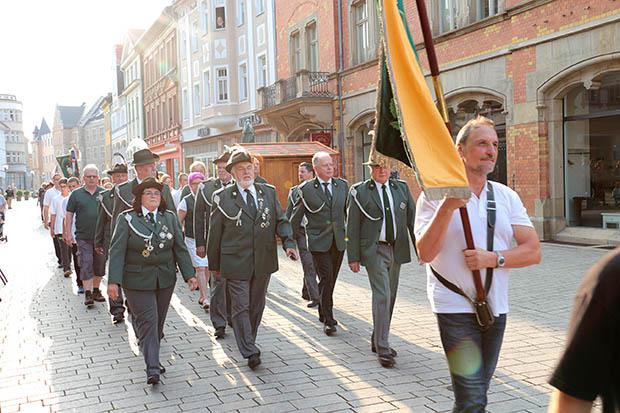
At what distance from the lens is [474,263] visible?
10.5 feet

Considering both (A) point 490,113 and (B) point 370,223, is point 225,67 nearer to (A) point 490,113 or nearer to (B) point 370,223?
(A) point 490,113

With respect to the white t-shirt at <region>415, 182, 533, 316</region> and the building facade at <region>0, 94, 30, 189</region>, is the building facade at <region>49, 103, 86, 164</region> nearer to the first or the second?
the building facade at <region>0, 94, 30, 189</region>

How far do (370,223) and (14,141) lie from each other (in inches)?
4991

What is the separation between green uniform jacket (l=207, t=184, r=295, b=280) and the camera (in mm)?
6137

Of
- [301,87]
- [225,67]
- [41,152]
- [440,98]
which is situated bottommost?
[440,98]

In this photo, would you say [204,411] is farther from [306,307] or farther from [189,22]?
[189,22]

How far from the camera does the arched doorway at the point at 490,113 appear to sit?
15.8 metres

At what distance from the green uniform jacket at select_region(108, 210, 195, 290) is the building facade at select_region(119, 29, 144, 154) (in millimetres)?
47176

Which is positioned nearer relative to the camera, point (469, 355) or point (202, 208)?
point (469, 355)

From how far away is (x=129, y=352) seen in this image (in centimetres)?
662

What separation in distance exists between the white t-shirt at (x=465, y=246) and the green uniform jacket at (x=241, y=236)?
2932 millimetres

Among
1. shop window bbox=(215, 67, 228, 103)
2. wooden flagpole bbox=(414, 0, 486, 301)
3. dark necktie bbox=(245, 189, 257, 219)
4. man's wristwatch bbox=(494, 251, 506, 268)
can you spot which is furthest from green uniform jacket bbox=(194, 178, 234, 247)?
shop window bbox=(215, 67, 228, 103)

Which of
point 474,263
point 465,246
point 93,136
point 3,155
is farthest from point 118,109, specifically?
point 474,263

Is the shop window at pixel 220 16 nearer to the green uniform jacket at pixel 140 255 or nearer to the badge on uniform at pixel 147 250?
the green uniform jacket at pixel 140 255
